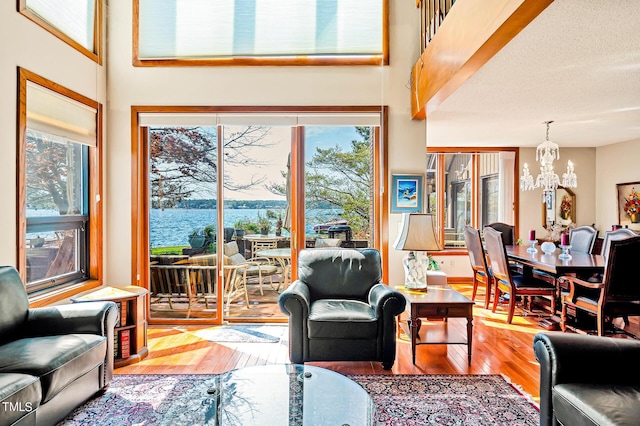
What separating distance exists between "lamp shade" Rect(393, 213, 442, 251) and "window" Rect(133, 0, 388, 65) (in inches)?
74.7

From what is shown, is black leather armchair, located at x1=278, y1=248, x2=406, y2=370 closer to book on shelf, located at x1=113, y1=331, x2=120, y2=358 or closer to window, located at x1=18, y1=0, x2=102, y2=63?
book on shelf, located at x1=113, y1=331, x2=120, y2=358

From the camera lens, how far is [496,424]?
2377mm

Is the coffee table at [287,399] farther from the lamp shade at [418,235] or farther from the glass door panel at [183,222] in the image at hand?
the glass door panel at [183,222]

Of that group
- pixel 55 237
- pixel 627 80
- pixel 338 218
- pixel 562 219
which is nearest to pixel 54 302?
pixel 55 237

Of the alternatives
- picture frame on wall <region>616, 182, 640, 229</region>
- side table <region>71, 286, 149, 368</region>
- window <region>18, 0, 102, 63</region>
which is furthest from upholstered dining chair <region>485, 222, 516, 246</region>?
window <region>18, 0, 102, 63</region>

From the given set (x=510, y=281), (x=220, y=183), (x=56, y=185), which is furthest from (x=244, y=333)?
(x=510, y=281)

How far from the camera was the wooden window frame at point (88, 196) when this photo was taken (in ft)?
10.3

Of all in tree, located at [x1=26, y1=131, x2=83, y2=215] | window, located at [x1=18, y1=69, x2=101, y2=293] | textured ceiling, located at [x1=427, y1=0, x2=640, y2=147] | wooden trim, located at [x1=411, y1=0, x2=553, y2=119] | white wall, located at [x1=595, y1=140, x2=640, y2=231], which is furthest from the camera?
white wall, located at [x1=595, y1=140, x2=640, y2=231]

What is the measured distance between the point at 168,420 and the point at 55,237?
2657 millimetres

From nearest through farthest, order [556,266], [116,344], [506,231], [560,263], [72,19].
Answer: [116,344], [72,19], [556,266], [560,263], [506,231]

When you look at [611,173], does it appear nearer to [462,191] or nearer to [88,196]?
[462,191]

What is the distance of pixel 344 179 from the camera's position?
14.9ft

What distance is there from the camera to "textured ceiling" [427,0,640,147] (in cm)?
229

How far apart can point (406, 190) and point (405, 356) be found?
1.76 meters
